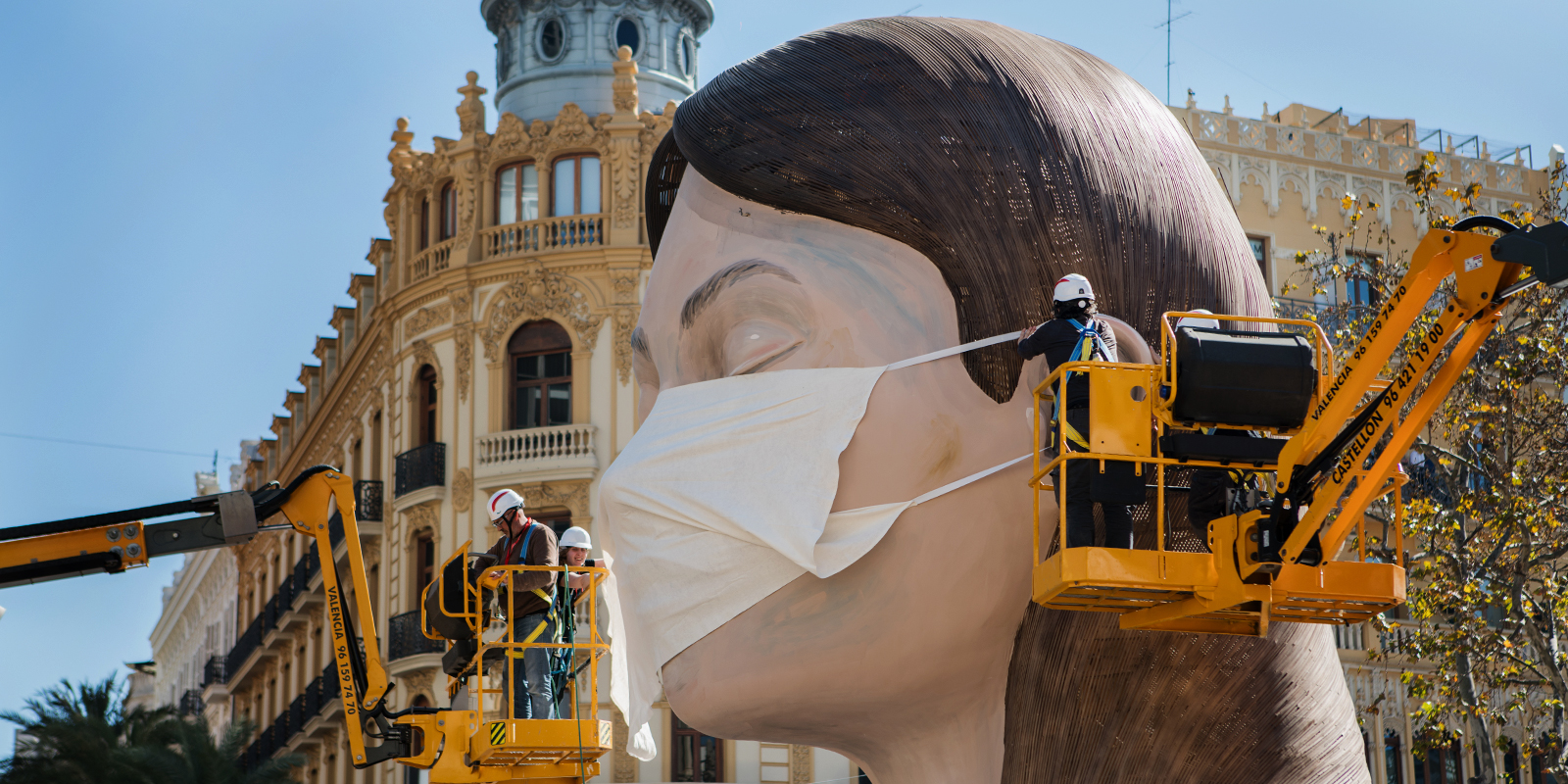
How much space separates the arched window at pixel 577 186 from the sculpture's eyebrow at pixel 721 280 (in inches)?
952

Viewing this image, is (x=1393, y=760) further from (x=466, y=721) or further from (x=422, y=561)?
(x=466, y=721)

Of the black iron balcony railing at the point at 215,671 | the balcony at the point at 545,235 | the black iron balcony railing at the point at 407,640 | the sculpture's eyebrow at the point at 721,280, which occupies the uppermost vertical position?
the balcony at the point at 545,235

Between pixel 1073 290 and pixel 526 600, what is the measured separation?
6307 mm

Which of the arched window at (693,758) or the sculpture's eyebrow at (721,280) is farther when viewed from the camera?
the arched window at (693,758)

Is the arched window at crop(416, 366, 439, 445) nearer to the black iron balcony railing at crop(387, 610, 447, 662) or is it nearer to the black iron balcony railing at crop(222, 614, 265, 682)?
the black iron balcony railing at crop(387, 610, 447, 662)

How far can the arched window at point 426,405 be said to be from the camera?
29672 millimetres

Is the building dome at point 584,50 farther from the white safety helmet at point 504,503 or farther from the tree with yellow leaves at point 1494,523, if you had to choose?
the white safety helmet at point 504,503

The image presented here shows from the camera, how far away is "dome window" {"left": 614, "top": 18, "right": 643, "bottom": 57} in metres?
29.9

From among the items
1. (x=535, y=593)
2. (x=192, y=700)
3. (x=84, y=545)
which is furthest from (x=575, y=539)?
(x=192, y=700)

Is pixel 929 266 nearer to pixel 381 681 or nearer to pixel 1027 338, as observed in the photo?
pixel 1027 338

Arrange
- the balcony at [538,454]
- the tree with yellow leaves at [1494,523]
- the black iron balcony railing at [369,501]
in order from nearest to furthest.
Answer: the tree with yellow leaves at [1494,523]
the balcony at [538,454]
the black iron balcony railing at [369,501]

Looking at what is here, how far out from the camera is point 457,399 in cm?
2856

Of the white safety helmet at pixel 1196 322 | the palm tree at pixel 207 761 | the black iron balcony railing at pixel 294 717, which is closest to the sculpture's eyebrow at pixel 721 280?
the white safety helmet at pixel 1196 322

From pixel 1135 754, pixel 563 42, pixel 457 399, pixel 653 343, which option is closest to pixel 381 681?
pixel 653 343
